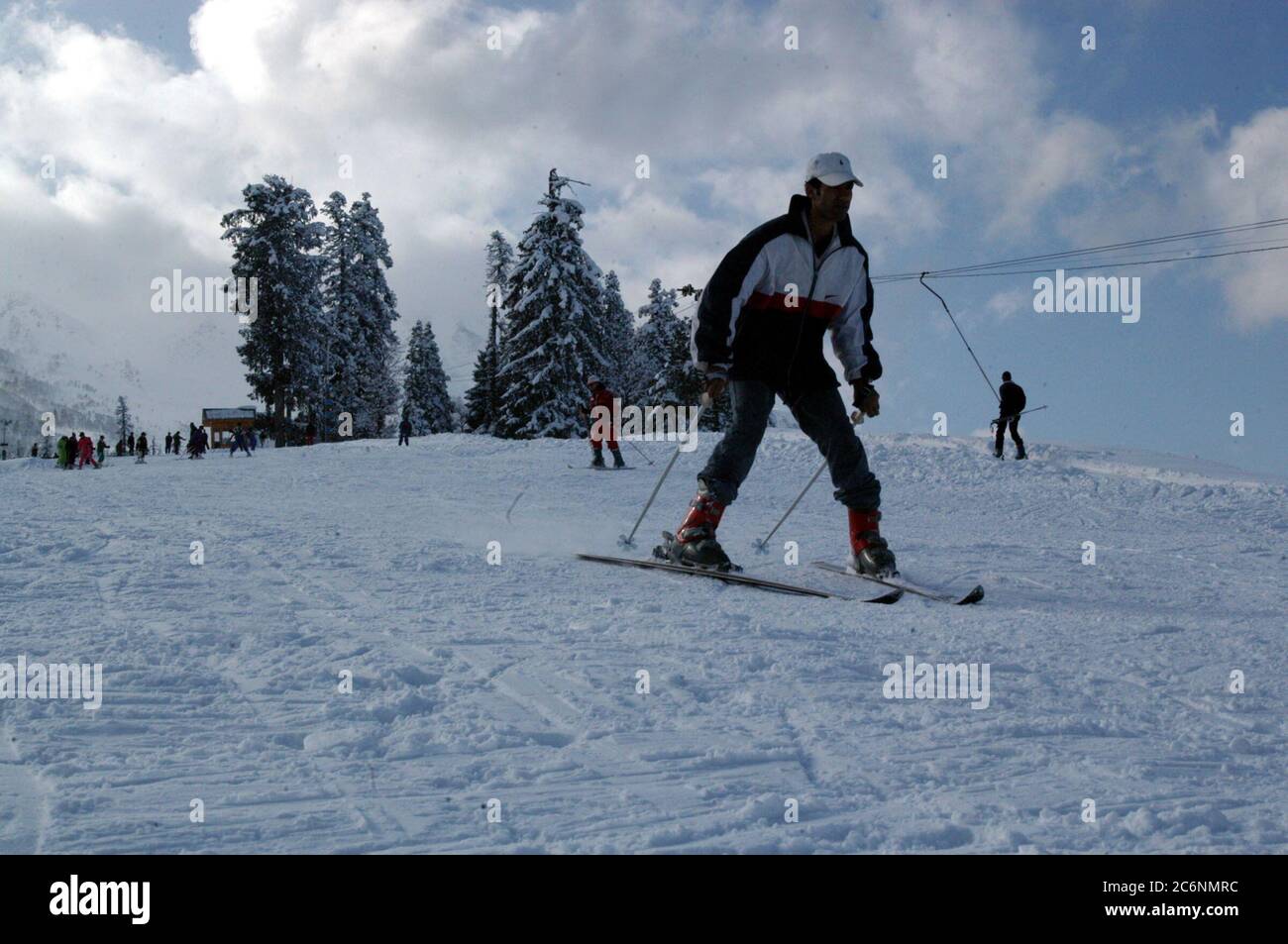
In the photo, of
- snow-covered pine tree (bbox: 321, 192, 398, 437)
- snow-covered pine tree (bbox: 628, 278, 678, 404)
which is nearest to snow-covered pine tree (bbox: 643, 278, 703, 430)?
snow-covered pine tree (bbox: 628, 278, 678, 404)

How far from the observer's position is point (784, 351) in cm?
510

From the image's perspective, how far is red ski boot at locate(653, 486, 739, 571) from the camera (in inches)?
198

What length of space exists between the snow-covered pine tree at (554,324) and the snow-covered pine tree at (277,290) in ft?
39.6

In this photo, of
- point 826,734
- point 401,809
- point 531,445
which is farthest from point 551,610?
point 531,445

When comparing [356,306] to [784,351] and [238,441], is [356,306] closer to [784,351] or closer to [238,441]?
[238,441]

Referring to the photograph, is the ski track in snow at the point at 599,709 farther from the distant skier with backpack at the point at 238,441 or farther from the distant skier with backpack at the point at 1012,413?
the distant skier with backpack at the point at 238,441

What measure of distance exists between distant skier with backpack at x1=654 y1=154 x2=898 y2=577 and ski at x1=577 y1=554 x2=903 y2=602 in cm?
10

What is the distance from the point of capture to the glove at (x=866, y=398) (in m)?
5.40

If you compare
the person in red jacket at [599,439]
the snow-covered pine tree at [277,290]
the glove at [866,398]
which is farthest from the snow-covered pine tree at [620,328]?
the glove at [866,398]

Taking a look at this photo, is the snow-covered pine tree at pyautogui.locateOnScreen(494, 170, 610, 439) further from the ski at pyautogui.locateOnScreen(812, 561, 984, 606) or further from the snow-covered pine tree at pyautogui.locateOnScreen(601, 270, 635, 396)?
the ski at pyautogui.locateOnScreen(812, 561, 984, 606)
